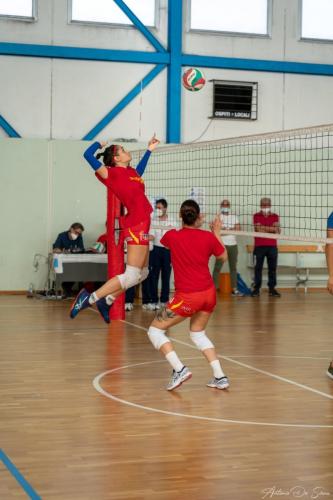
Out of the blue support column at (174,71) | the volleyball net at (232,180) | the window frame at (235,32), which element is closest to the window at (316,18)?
the window frame at (235,32)

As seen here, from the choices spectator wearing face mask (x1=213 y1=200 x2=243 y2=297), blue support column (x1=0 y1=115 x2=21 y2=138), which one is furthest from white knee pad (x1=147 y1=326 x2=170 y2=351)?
blue support column (x1=0 y1=115 x2=21 y2=138)

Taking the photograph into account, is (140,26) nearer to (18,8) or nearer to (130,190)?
(18,8)

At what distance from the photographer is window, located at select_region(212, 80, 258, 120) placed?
63.3 ft

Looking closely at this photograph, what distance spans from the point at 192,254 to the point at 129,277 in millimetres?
1654

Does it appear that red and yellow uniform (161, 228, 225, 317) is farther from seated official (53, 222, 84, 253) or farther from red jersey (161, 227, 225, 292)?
seated official (53, 222, 84, 253)

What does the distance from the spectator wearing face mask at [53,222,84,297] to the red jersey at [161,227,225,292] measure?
9.08m

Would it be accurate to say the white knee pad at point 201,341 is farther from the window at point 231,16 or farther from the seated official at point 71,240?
the window at point 231,16

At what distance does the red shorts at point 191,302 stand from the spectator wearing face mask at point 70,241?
912 centimetres

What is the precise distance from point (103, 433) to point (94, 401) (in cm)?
112

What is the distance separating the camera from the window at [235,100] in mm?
19281

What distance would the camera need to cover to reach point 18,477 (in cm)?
530

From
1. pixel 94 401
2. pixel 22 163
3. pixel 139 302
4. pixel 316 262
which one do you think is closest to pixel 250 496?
pixel 94 401

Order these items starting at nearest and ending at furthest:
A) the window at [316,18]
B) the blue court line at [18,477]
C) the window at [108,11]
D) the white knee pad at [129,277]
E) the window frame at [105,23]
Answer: the blue court line at [18,477] → the white knee pad at [129,277] → the window frame at [105,23] → the window at [108,11] → the window at [316,18]

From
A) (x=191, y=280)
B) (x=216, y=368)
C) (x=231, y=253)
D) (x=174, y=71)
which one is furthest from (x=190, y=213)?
(x=174, y=71)
